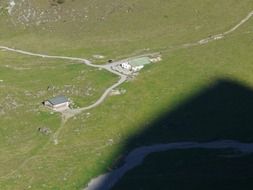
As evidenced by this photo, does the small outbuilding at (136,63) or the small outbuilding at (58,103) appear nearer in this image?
the small outbuilding at (58,103)

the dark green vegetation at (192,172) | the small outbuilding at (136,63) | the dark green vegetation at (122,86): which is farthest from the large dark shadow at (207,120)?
the small outbuilding at (136,63)

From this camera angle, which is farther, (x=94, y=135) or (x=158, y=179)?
(x=94, y=135)

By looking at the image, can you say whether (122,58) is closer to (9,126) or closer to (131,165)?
(9,126)

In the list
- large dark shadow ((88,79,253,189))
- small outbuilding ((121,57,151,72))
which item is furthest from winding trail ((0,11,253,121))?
large dark shadow ((88,79,253,189))

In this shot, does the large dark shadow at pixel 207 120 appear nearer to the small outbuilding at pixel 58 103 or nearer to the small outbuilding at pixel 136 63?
the small outbuilding at pixel 58 103

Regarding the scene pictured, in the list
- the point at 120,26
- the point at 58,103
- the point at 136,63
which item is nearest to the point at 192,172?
the point at 58,103

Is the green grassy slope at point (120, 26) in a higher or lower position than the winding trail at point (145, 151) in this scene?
higher

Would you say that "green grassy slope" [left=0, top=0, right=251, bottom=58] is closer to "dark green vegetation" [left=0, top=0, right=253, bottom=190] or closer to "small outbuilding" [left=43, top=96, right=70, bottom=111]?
"dark green vegetation" [left=0, top=0, right=253, bottom=190]

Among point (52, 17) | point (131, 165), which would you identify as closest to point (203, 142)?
point (131, 165)
